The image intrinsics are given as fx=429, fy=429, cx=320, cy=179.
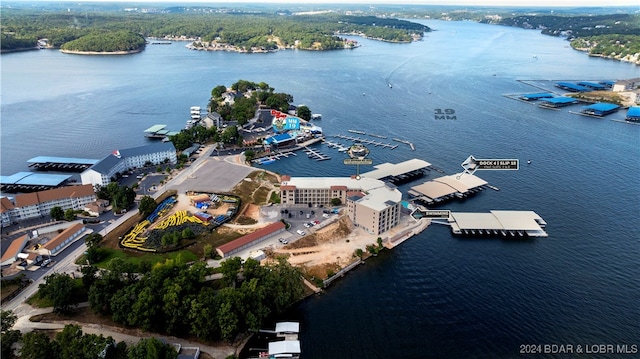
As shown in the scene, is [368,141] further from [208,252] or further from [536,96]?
[536,96]

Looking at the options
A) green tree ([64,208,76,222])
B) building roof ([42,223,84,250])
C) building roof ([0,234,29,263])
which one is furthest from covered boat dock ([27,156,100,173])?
building roof ([0,234,29,263])

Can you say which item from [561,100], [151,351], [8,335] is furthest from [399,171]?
[561,100]

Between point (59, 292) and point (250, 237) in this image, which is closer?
point (59, 292)

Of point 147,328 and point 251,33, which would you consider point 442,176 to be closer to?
point 147,328

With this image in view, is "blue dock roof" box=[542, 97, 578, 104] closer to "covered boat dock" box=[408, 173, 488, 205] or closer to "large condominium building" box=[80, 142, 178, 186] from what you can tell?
"covered boat dock" box=[408, 173, 488, 205]

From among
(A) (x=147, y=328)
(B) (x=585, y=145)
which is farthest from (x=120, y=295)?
(B) (x=585, y=145)

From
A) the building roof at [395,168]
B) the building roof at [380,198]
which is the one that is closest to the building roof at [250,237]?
the building roof at [380,198]
